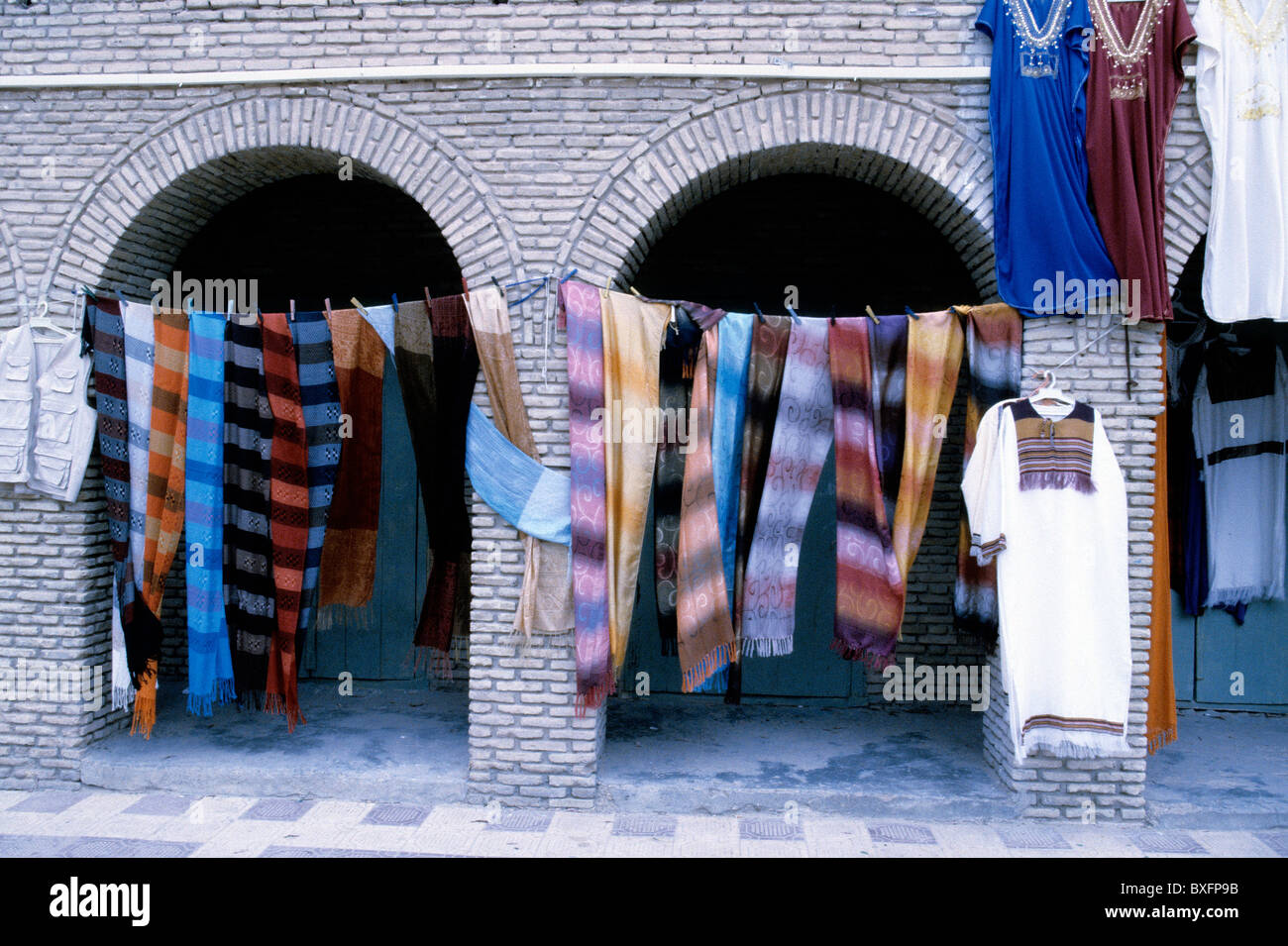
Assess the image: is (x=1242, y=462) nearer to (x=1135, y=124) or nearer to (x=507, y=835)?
(x=1135, y=124)

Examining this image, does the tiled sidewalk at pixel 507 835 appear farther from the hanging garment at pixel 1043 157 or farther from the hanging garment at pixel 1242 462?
the hanging garment at pixel 1043 157

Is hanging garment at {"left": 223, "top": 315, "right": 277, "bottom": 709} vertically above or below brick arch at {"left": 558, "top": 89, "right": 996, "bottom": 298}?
below

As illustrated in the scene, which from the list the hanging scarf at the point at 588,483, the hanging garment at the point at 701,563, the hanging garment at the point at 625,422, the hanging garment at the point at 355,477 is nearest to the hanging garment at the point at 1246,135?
the hanging garment at the point at 701,563

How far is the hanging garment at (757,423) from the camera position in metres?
5.00

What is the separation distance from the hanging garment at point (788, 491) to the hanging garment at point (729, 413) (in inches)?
7.0

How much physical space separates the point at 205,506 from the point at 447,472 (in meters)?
1.47

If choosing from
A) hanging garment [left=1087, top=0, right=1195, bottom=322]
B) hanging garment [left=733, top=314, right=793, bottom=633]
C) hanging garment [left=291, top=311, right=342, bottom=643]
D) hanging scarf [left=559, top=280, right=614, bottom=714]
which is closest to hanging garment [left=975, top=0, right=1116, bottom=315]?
hanging garment [left=1087, top=0, right=1195, bottom=322]

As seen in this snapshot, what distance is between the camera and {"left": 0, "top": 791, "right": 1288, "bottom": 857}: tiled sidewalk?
177 inches

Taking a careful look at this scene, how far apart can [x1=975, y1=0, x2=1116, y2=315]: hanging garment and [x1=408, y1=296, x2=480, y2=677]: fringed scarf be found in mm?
3083

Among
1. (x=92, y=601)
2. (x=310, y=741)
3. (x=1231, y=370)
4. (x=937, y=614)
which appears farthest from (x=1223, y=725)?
(x=92, y=601)

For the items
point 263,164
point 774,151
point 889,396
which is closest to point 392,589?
point 263,164

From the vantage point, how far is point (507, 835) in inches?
183

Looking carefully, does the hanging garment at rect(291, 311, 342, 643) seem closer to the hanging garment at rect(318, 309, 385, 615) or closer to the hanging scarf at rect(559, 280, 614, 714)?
the hanging garment at rect(318, 309, 385, 615)

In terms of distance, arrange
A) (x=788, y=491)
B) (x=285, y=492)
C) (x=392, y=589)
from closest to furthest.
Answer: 1. (x=788, y=491)
2. (x=285, y=492)
3. (x=392, y=589)
